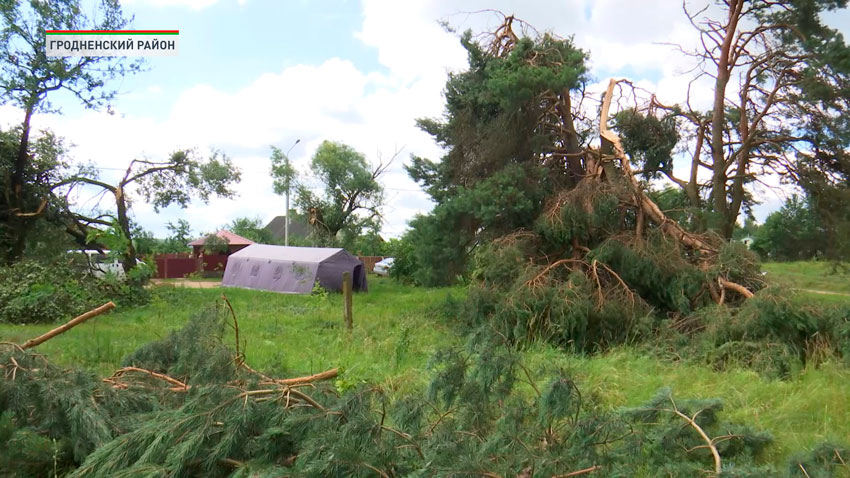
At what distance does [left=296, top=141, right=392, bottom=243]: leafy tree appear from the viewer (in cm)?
3584

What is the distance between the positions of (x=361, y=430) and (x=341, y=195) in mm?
34232

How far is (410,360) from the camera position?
285 inches

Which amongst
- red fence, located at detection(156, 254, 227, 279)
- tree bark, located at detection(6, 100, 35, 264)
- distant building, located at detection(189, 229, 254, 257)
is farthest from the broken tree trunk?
distant building, located at detection(189, 229, 254, 257)

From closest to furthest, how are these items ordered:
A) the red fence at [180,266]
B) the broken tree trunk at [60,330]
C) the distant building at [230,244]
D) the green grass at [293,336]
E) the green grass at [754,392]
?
the green grass at [754,392] → the broken tree trunk at [60,330] → the green grass at [293,336] → the red fence at [180,266] → the distant building at [230,244]

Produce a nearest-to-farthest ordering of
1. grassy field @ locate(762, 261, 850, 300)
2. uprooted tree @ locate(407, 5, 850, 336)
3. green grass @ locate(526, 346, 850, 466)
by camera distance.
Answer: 1. green grass @ locate(526, 346, 850, 466)
2. uprooted tree @ locate(407, 5, 850, 336)
3. grassy field @ locate(762, 261, 850, 300)

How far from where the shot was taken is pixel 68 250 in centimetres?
1552

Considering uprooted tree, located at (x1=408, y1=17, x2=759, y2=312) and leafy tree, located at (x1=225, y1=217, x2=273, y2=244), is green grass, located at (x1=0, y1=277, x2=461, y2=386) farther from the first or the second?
leafy tree, located at (x1=225, y1=217, x2=273, y2=244)

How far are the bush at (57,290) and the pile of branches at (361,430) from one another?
347 inches

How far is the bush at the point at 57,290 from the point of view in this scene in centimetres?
1141

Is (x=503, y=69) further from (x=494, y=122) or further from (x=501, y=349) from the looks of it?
(x=501, y=349)

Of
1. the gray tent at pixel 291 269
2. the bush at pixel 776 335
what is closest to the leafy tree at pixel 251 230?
the gray tent at pixel 291 269

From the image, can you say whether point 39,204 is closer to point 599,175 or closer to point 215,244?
point 599,175

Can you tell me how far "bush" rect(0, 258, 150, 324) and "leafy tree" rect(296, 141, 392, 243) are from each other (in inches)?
833

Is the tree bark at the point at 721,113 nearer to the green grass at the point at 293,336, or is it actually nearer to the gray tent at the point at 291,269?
the green grass at the point at 293,336
